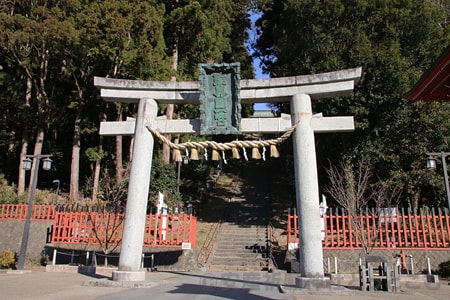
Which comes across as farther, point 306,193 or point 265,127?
point 265,127

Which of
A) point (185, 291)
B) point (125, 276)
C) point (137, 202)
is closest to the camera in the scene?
point (185, 291)

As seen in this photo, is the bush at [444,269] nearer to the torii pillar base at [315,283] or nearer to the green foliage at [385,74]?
the green foliage at [385,74]

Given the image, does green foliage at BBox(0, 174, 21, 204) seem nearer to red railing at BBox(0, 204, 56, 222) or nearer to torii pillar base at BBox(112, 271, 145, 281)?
red railing at BBox(0, 204, 56, 222)

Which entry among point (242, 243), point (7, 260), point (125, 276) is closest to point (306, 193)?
point (125, 276)

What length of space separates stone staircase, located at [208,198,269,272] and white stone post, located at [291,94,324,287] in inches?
219

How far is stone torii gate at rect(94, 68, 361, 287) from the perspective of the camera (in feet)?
25.2

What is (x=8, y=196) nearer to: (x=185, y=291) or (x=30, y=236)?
(x=30, y=236)

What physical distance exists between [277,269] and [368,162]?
6.30 meters

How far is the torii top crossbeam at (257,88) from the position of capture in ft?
27.6

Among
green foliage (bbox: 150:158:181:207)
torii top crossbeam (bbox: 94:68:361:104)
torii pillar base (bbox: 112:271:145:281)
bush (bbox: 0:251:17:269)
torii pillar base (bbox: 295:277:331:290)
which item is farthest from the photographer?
green foliage (bbox: 150:158:181:207)

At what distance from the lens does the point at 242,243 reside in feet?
48.7

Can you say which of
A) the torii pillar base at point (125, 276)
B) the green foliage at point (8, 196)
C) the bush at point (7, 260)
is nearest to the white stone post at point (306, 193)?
the torii pillar base at point (125, 276)

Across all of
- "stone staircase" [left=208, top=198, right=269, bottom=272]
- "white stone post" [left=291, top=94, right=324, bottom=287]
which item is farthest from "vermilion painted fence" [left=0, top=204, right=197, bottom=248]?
"white stone post" [left=291, top=94, right=324, bottom=287]

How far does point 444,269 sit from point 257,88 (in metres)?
8.38
